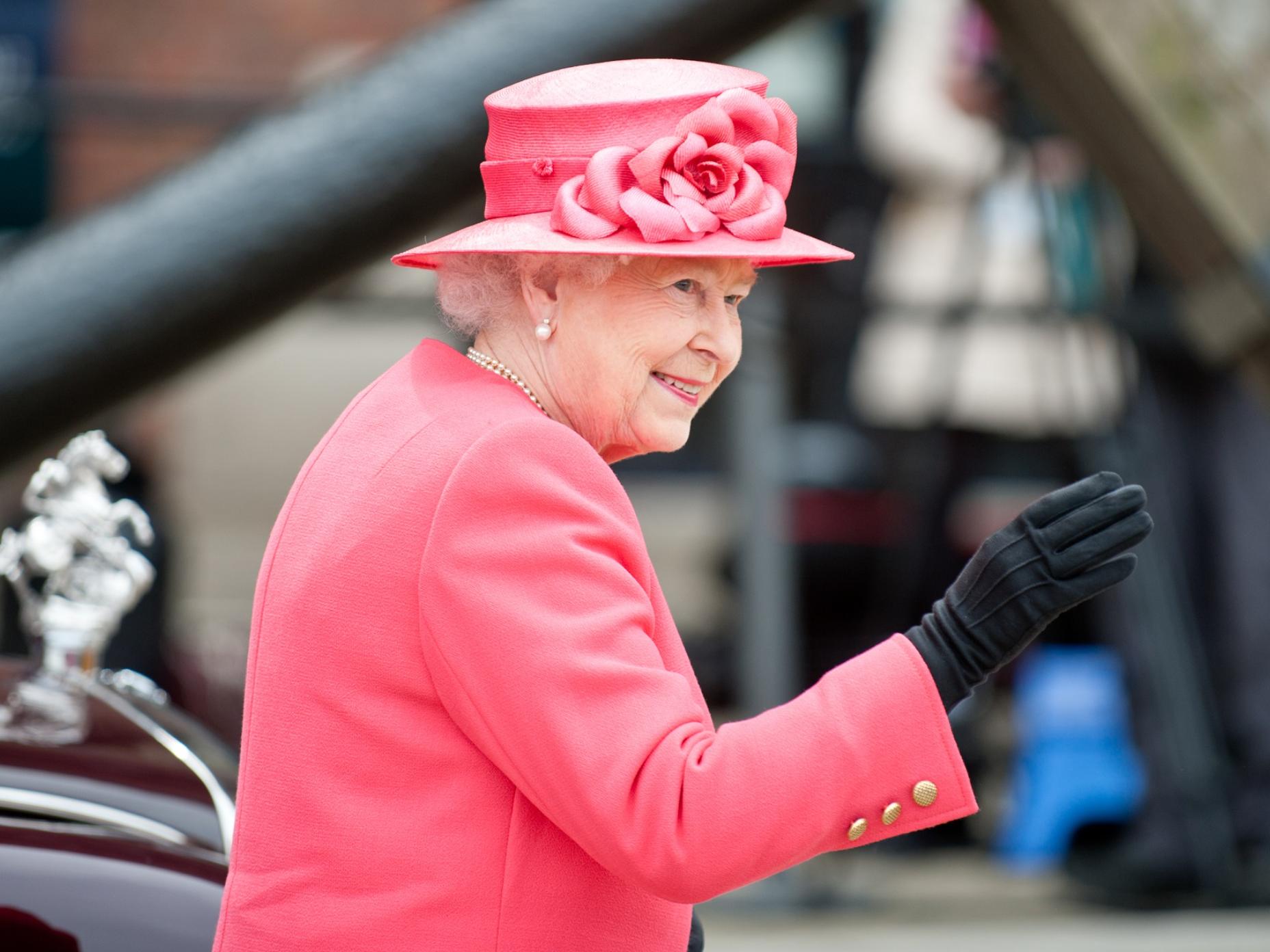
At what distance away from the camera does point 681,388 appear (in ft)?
4.92

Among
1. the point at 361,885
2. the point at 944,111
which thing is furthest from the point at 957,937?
the point at 361,885

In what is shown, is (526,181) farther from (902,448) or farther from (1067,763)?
(902,448)

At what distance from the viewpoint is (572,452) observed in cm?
134

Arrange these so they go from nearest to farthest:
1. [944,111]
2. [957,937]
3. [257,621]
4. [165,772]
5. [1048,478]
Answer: [257,621]
[165,772]
[957,937]
[944,111]
[1048,478]

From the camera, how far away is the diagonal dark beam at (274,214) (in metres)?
2.02

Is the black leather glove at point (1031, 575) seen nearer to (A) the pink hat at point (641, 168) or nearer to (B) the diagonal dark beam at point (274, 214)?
(A) the pink hat at point (641, 168)

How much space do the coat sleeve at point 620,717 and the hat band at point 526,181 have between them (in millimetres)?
232

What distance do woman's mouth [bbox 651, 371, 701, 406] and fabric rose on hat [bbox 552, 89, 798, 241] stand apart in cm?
15

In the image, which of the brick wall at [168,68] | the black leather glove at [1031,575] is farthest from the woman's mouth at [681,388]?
the brick wall at [168,68]

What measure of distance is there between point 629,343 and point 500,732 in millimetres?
368

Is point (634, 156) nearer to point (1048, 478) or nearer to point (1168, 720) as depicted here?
point (1168, 720)

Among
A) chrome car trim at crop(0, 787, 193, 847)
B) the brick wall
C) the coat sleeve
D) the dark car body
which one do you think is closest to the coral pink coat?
the coat sleeve

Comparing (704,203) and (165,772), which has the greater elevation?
(704,203)

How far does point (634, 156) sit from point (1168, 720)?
10.7ft
